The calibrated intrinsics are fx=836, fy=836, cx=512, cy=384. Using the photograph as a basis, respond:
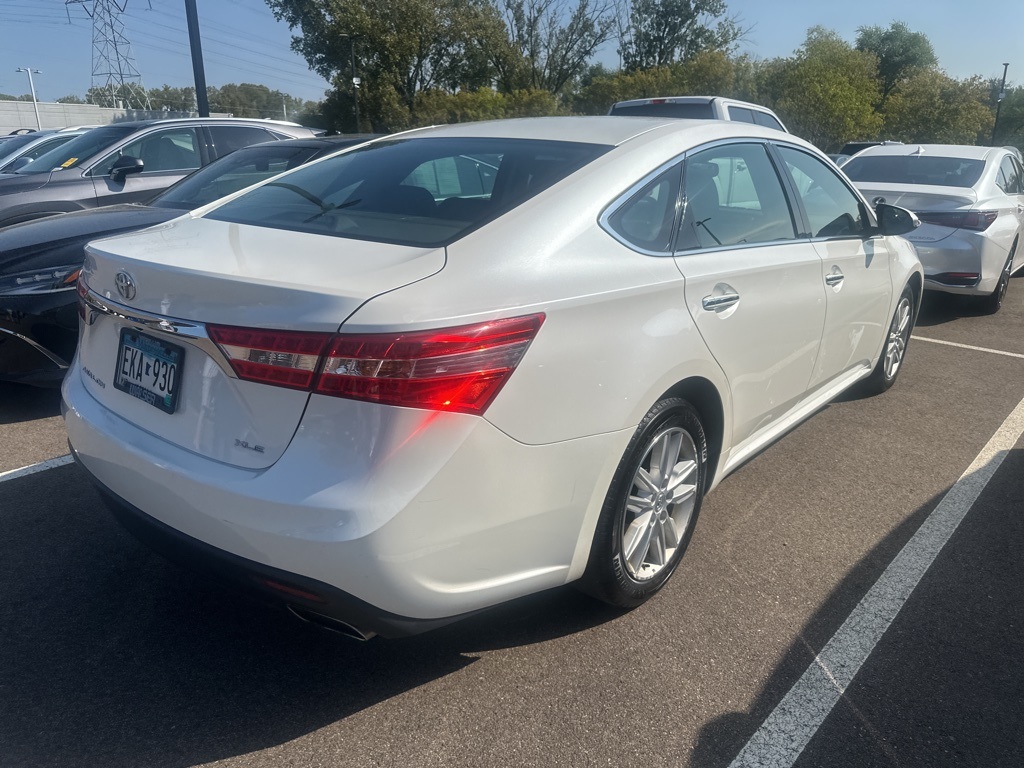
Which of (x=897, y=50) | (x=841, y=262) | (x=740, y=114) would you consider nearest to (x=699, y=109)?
(x=740, y=114)

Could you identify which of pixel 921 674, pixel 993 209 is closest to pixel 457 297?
pixel 921 674

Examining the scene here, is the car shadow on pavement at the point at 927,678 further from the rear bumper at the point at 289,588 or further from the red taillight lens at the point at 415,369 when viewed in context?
the red taillight lens at the point at 415,369

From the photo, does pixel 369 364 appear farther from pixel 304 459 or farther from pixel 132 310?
pixel 132 310

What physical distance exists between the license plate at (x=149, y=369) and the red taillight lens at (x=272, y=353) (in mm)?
222

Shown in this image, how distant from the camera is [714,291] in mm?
2822

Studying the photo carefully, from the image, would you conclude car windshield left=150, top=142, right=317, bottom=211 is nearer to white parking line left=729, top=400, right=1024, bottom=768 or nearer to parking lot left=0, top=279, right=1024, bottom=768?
parking lot left=0, top=279, right=1024, bottom=768

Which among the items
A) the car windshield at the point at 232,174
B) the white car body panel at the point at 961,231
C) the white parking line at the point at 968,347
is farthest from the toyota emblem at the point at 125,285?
the white car body panel at the point at 961,231

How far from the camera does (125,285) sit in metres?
2.36

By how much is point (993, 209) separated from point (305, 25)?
43649mm

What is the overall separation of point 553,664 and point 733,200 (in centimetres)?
188

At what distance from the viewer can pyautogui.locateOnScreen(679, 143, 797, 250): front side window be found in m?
2.97

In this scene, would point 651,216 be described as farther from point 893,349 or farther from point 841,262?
point 893,349

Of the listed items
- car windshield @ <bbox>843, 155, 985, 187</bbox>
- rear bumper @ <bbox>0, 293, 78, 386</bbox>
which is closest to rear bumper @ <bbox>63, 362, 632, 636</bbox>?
rear bumper @ <bbox>0, 293, 78, 386</bbox>

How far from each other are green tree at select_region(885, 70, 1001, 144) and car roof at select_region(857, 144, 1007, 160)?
141ft
